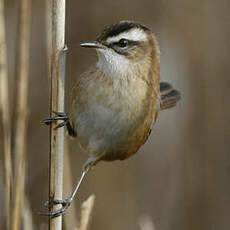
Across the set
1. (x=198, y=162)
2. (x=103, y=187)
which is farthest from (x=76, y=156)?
(x=198, y=162)

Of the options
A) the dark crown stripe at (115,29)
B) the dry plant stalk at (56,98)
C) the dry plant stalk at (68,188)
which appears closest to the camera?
the dry plant stalk at (56,98)

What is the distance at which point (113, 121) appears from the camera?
243cm

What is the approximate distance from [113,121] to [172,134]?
4.24ft

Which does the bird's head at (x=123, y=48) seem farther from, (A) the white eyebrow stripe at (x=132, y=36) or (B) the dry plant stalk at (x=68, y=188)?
(B) the dry plant stalk at (x=68, y=188)

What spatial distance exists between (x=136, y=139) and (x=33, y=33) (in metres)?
1.64

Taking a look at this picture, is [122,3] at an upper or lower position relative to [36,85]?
upper

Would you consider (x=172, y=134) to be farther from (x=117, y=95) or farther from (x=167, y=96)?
(x=117, y=95)

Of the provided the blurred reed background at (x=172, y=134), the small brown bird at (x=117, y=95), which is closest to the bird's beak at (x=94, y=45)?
the small brown bird at (x=117, y=95)

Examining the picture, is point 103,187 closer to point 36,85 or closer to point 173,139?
point 173,139

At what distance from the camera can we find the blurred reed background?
3.56 metres

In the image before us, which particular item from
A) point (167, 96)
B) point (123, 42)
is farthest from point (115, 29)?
point (167, 96)

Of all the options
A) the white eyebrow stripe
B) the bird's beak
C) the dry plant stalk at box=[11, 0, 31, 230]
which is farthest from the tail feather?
the dry plant stalk at box=[11, 0, 31, 230]

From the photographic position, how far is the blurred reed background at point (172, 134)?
356 cm

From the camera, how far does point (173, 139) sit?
3.66 meters
